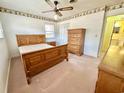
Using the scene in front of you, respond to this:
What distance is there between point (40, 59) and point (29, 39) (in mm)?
2455

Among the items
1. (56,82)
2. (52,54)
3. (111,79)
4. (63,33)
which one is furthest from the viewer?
(63,33)

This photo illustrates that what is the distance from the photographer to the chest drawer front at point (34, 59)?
212 centimetres

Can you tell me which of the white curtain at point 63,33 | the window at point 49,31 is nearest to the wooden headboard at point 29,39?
the window at point 49,31

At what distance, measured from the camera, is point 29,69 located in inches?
84.1

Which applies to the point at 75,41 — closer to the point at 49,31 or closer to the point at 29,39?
the point at 49,31

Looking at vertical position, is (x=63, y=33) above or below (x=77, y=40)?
above

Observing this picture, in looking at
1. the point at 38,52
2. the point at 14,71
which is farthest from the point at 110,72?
the point at 14,71

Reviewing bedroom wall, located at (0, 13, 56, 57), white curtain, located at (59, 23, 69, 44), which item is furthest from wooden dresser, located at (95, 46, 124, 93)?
white curtain, located at (59, 23, 69, 44)

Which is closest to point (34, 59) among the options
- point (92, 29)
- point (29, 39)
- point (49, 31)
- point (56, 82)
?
point (56, 82)

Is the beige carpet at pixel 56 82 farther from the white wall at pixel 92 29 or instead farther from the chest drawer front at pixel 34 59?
the white wall at pixel 92 29

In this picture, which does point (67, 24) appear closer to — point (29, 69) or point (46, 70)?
point (46, 70)

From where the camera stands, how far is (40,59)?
2430mm

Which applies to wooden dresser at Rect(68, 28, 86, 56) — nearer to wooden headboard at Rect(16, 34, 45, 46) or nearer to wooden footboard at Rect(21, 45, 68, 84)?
wooden footboard at Rect(21, 45, 68, 84)

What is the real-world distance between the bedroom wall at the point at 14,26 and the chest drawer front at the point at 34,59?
2.54 meters
